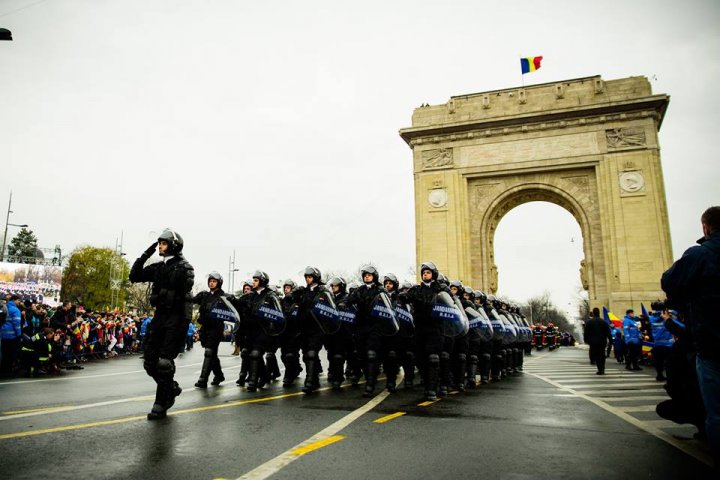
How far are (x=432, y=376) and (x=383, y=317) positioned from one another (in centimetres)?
131

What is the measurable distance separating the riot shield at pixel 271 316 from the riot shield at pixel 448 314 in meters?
3.09

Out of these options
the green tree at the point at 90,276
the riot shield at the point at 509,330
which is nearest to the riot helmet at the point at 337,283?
the riot shield at the point at 509,330

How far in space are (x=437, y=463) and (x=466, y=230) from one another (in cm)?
3081

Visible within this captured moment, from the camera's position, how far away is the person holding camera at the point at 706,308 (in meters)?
3.76

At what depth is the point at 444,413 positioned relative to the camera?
6590 millimetres

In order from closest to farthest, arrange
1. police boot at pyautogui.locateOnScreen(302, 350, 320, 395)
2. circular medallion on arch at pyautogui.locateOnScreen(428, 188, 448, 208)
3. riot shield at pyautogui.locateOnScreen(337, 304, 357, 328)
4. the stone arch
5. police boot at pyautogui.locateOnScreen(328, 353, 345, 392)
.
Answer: police boot at pyautogui.locateOnScreen(302, 350, 320, 395)
police boot at pyautogui.locateOnScreen(328, 353, 345, 392)
riot shield at pyautogui.locateOnScreen(337, 304, 357, 328)
the stone arch
circular medallion on arch at pyautogui.locateOnScreen(428, 188, 448, 208)

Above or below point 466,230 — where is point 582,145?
above

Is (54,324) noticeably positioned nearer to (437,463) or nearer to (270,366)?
(270,366)

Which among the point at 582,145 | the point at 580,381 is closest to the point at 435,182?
the point at 582,145

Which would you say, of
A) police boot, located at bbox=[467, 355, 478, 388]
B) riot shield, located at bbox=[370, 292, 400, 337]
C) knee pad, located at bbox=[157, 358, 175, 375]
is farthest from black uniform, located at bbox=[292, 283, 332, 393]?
police boot, located at bbox=[467, 355, 478, 388]

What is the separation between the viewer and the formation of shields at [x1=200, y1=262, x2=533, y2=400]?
8734 mm

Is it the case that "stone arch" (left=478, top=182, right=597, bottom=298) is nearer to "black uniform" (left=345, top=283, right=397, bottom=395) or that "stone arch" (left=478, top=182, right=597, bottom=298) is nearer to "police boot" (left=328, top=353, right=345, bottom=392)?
"police boot" (left=328, top=353, right=345, bottom=392)

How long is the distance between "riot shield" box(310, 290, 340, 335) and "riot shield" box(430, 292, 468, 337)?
1.92 meters

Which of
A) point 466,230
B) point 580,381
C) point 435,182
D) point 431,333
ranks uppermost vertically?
point 435,182
